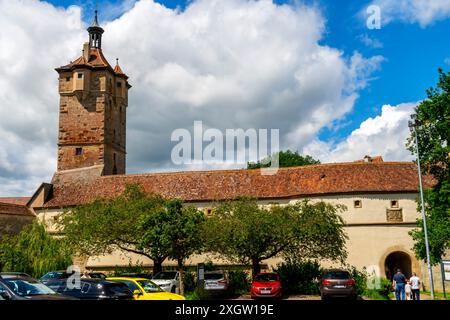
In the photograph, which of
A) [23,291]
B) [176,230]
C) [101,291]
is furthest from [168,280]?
[23,291]

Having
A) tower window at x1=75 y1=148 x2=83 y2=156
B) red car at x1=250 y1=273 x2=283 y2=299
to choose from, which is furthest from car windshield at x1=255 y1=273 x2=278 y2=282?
tower window at x1=75 y1=148 x2=83 y2=156

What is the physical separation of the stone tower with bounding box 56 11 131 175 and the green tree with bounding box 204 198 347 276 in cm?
2497

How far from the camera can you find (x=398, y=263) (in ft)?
117

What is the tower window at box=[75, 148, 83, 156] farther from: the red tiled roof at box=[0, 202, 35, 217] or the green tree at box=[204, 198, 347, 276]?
the green tree at box=[204, 198, 347, 276]

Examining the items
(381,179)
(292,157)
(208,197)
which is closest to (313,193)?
(381,179)

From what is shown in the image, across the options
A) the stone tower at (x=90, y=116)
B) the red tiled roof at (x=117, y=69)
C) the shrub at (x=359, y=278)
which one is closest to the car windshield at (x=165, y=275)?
the shrub at (x=359, y=278)

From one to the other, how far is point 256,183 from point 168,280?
46.2 feet

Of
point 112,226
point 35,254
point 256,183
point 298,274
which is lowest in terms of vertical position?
point 298,274

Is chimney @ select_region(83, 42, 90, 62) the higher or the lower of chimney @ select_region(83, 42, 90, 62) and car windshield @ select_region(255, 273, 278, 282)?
the higher

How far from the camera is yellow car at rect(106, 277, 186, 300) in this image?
1661 centimetres

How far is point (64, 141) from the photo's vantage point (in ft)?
173

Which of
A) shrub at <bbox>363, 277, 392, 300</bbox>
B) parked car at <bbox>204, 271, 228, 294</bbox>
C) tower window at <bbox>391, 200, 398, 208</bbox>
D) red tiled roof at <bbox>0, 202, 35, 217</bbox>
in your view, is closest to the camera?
parked car at <bbox>204, 271, 228, 294</bbox>

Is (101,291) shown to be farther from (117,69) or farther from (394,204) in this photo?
(117,69)
